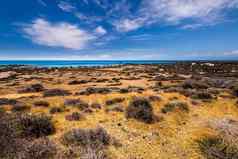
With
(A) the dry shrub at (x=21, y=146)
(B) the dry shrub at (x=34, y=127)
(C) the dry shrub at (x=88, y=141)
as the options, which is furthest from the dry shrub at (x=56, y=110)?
(C) the dry shrub at (x=88, y=141)

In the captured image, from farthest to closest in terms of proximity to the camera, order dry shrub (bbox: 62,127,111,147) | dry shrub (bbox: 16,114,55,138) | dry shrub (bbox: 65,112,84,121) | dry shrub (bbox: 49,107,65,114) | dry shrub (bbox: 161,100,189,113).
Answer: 1. dry shrub (bbox: 161,100,189,113)
2. dry shrub (bbox: 49,107,65,114)
3. dry shrub (bbox: 65,112,84,121)
4. dry shrub (bbox: 16,114,55,138)
5. dry shrub (bbox: 62,127,111,147)

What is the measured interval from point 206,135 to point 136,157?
3.59 m

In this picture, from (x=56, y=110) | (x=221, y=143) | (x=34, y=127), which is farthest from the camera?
(x=56, y=110)

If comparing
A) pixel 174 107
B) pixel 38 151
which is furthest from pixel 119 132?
pixel 174 107

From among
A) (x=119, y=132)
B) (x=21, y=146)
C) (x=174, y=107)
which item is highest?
(x=21, y=146)


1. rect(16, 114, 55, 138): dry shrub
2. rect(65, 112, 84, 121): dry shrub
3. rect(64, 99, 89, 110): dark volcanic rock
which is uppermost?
rect(16, 114, 55, 138): dry shrub

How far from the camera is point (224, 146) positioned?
18.8ft

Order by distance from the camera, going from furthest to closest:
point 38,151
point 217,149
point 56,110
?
point 56,110, point 217,149, point 38,151

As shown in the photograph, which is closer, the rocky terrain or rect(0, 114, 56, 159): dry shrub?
rect(0, 114, 56, 159): dry shrub

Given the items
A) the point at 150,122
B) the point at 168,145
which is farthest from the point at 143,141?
the point at 150,122

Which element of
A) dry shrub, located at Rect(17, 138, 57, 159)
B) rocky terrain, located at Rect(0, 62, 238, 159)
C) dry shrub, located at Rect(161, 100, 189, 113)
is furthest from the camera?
dry shrub, located at Rect(161, 100, 189, 113)

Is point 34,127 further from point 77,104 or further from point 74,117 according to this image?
point 77,104

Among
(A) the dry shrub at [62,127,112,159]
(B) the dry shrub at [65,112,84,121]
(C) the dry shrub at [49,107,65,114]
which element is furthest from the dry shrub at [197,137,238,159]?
(C) the dry shrub at [49,107,65,114]

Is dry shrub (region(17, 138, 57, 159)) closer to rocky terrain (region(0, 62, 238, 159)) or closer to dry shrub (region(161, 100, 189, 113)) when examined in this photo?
rocky terrain (region(0, 62, 238, 159))
